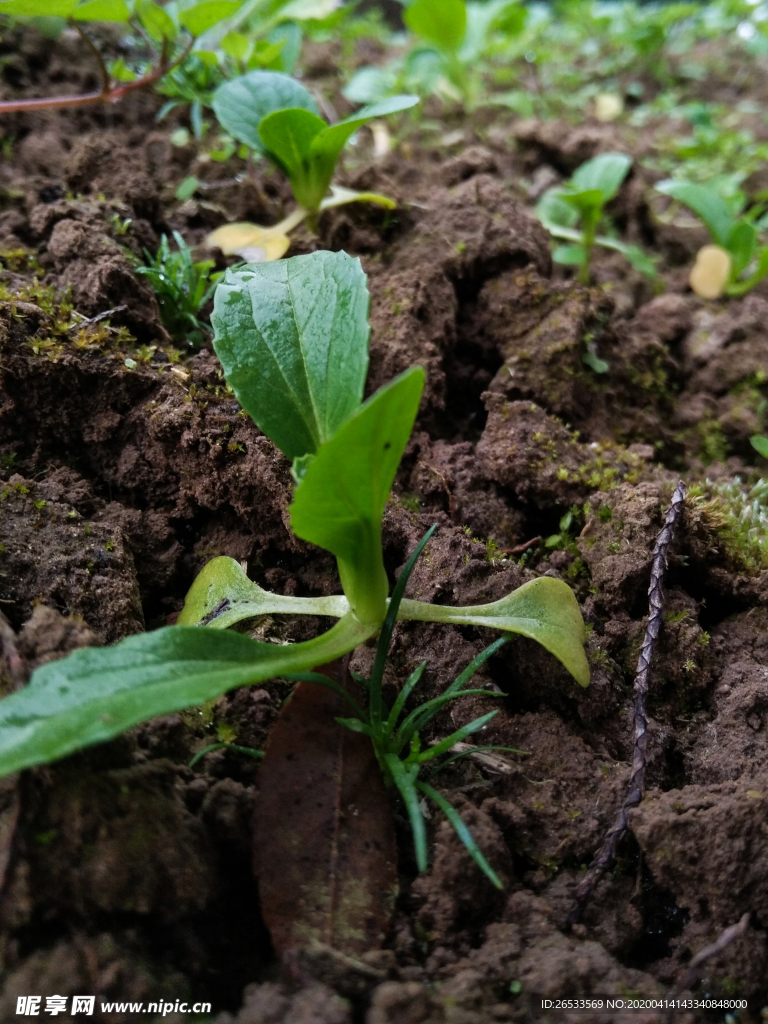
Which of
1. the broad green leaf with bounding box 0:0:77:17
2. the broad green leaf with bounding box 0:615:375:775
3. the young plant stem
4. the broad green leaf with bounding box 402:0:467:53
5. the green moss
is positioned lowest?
the green moss

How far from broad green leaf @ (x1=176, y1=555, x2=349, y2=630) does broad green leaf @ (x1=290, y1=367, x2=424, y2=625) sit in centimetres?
11

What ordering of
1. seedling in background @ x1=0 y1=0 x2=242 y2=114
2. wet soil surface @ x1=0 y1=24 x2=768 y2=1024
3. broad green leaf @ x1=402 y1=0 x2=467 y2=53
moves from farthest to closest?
broad green leaf @ x1=402 y1=0 x2=467 y2=53
seedling in background @ x1=0 y1=0 x2=242 y2=114
wet soil surface @ x1=0 y1=24 x2=768 y2=1024

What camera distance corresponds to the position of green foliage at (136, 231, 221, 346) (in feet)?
5.93

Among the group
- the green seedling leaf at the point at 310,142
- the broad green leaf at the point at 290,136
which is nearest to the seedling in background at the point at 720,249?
the green seedling leaf at the point at 310,142

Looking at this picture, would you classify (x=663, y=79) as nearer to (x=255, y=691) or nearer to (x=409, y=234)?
(x=409, y=234)

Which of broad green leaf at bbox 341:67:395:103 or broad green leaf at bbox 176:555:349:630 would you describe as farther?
broad green leaf at bbox 341:67:395:103

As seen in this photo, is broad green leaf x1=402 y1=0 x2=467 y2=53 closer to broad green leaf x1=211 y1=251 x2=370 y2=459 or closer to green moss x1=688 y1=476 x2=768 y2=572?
broad green leaf x1=211 y1=251 x2=370 y2=459

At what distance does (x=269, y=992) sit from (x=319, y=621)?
2.22ft

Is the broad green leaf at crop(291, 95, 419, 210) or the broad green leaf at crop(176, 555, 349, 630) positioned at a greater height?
the broad green leaf at crop(291, 95, 419, 210)

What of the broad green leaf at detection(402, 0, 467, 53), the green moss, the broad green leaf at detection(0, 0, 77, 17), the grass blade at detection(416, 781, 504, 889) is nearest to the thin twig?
the grass blade at detection(416, 781, 504, 889)

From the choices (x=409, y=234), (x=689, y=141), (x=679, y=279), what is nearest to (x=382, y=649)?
(x=409, y=234)

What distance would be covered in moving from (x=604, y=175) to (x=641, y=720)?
1.94m

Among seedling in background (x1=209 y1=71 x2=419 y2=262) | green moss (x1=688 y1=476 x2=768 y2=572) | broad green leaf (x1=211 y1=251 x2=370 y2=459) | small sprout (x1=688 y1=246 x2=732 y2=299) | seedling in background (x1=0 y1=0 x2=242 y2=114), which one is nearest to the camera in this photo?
broad green leaf (x1=211 y1=251 x2=370 y2=459)

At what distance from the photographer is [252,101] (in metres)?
2.02
